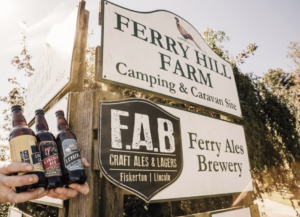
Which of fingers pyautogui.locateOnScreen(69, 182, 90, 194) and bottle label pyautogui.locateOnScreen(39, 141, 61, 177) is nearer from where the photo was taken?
bottle label pyautogui.locateOnScreen(39, 141, 61, 177)

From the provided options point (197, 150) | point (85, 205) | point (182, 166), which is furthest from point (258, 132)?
point (85, 205)

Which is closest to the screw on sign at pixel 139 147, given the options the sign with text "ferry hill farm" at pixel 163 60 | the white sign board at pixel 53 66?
→ the sign with text "ferry hill farm" at pixel 163 60

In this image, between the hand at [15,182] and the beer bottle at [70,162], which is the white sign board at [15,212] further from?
the beer bottle at [70,162]

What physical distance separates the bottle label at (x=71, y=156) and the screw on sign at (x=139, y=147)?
16 centimetres

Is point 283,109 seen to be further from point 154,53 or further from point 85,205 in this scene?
point 85,205

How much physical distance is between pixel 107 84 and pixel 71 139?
60cm

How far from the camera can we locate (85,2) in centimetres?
202

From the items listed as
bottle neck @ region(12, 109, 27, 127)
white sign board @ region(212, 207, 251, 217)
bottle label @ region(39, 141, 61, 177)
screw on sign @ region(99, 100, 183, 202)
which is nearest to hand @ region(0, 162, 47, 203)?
bottle label @ region(39, 141, 61, 177)

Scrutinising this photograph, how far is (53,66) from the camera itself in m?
2.24

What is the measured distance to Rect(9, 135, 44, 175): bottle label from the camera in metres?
1.17

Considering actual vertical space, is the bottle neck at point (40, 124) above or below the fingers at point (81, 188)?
above

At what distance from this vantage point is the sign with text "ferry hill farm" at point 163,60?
1.84 meters

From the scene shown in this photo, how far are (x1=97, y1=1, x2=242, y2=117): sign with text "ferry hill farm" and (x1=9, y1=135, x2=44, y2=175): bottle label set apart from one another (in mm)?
715

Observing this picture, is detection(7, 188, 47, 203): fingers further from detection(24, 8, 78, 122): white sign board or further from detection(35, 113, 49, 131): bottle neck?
detection(24, 8, 78, 122): white sign board
